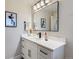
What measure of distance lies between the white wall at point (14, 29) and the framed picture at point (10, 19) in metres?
0.12

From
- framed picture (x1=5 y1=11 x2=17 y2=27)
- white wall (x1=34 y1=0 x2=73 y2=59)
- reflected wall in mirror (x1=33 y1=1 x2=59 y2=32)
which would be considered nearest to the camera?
white wall (x1=34 y1=0 x2=73 y2=59)

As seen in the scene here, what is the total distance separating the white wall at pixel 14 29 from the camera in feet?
10.4

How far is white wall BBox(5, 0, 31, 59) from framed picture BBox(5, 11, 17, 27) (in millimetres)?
124

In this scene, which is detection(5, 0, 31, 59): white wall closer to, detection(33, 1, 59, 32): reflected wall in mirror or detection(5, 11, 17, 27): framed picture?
detection(5, 11, 17, 27): framed picture

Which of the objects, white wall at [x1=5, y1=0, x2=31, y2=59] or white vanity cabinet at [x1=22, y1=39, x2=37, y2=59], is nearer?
white vanity cabinet at [x1=22, y1=39, x2=37, y2=59]

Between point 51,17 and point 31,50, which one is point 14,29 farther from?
point 51,17

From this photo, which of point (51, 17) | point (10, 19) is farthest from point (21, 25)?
point (51, 17)

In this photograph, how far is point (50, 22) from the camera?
2.49 m

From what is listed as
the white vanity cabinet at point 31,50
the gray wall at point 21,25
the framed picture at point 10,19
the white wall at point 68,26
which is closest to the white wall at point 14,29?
the gray wall at point 21,25

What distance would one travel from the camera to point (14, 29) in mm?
3340

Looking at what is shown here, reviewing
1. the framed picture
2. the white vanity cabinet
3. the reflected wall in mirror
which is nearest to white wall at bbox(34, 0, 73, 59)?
the reflected wall in mirror

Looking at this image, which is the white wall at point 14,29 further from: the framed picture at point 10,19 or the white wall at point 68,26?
the white wall at point 68,26

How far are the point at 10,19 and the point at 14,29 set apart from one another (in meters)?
0.39

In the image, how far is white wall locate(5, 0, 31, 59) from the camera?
317 cm
